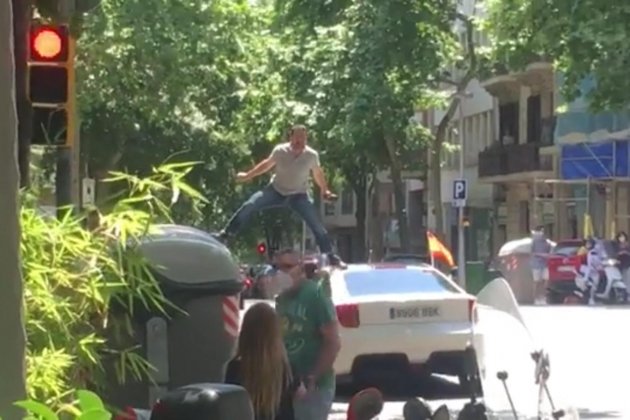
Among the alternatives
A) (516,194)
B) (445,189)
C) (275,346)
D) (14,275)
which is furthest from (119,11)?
(445,189)

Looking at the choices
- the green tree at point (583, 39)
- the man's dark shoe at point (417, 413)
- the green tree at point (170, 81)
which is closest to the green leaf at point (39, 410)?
the man's dark shoe at point (417, 413)

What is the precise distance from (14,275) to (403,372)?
13.8m

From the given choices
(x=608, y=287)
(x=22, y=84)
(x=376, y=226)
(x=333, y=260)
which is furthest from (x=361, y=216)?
(x=22, y=84)

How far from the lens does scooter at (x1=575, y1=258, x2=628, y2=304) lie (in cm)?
3781

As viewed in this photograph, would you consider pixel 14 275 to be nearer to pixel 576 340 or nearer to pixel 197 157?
pixel 576 340

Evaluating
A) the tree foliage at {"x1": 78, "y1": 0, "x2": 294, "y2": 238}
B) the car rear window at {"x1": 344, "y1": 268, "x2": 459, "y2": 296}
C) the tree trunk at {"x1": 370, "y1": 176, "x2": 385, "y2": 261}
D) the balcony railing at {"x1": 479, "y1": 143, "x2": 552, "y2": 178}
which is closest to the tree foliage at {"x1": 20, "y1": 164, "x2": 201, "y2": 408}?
the car rear window at {"x1": 344, "y1": 268, "x2": 459, "y2": 296}

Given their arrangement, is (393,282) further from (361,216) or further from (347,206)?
(347,206)

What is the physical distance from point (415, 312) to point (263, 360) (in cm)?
946

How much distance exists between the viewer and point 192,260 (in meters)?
9.88

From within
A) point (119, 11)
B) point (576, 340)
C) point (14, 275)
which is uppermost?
point (119, 11)

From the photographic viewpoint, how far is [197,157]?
4069cm

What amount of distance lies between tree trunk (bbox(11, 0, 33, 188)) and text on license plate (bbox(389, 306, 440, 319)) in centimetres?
A: 813

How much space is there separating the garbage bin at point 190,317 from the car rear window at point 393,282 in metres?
7.02

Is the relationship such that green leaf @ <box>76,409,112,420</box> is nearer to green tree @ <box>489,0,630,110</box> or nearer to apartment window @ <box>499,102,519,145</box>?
green tree @ <box>489,0,630,110</box>
